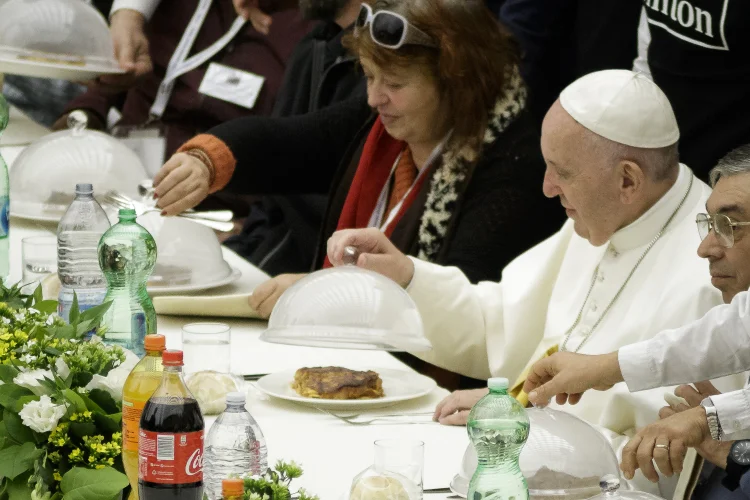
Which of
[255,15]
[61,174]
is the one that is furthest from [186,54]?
[61,174]

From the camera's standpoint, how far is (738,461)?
2.07 m

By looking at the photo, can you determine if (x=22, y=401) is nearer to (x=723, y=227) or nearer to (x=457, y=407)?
(x=457, y=407)

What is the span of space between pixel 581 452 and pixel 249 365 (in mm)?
1052

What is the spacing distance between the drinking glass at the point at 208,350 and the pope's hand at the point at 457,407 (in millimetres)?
420

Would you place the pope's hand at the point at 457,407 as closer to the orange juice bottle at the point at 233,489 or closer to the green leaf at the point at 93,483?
the green leaf at the point at 93,483

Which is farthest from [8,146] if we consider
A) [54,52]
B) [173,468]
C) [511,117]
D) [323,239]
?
[173,468]

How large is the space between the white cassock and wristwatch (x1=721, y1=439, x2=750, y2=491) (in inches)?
12.6

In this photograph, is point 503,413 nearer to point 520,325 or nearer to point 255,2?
point 520,325

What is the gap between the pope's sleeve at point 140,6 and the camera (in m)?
5.43

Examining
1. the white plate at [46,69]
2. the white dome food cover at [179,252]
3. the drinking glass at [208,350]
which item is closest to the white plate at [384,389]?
the drinking glass at [208,350]

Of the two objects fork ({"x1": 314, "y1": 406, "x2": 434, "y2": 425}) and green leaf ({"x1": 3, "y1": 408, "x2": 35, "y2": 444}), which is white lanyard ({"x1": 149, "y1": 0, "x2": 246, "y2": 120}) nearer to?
fork ({"x1": 314, "y1": 406, "x2": 434, "y2": 425})

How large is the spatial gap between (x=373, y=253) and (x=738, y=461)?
1206mm

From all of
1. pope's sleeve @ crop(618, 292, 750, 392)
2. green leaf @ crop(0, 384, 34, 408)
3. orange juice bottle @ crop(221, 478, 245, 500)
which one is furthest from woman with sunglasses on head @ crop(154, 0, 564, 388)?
orange juice bottle @ crop(221, 478, 245, 500)

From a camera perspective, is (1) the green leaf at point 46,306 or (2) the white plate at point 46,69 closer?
(1) the green leaf at point 46,306
